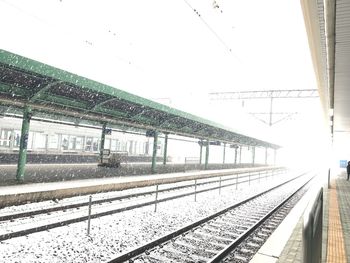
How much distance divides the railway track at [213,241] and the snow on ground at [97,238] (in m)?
0.34

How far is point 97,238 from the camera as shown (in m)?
6.01

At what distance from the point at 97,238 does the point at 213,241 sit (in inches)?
92.1

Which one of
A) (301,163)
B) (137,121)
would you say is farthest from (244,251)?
(301,163)

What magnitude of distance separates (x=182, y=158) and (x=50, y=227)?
35182 millimetres

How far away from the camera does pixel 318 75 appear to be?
771 cm

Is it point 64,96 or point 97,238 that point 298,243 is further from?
point 64,96

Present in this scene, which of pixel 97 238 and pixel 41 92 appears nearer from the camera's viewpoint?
pixel 97 238

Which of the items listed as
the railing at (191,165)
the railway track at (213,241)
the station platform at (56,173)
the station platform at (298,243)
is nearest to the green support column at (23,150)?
the station platform at (56,173)

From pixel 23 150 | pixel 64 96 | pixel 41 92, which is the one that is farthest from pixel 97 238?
pixel 64 96

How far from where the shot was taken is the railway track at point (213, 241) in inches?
206

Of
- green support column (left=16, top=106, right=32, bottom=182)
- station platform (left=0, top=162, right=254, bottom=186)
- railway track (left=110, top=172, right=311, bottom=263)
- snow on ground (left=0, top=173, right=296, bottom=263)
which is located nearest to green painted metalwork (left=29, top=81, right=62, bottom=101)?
green support column (left=16, top=106, right=32, bottom=182)

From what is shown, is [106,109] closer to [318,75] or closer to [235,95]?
[318,75]

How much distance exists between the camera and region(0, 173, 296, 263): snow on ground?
4957mm

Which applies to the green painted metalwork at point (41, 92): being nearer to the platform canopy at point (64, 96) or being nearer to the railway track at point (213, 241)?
the platform canopy at point (64, 96)
